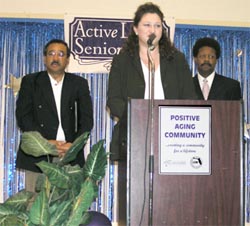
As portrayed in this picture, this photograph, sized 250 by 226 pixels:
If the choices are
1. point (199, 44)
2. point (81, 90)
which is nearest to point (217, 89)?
point (199, 44)

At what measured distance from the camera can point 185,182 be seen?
7.21 ft

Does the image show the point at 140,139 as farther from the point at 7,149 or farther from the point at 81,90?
the point at 7,149

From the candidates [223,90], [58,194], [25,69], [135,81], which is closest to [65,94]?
[25,69]

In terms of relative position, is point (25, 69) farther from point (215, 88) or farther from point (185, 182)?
point (185, 182)

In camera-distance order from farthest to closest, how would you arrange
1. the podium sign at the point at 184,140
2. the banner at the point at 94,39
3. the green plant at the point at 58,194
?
the banner at the point at 94,39 → the podium sign at the point at 184,140 → the green plant at the point at 58,194

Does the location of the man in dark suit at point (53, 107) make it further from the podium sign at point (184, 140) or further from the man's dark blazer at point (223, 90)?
the podium sign at point (184, 140)

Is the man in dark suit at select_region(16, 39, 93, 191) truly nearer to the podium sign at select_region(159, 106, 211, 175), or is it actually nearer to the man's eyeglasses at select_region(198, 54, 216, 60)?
the man's eyeglasses at select_region(198, 54, 216, 60)

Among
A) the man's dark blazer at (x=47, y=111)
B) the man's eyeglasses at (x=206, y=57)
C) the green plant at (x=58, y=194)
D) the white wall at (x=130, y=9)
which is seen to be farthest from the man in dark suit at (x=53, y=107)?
the green plant at (x=58, y=194)

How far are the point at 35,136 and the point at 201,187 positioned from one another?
839 millimetres

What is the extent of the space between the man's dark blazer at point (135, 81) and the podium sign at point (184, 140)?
0.44 meters

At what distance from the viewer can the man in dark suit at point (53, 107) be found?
3.72 metres

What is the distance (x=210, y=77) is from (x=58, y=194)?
2.39 meters

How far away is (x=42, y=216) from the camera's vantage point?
182 cm

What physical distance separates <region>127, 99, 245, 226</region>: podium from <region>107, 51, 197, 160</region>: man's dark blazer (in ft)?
1.27
